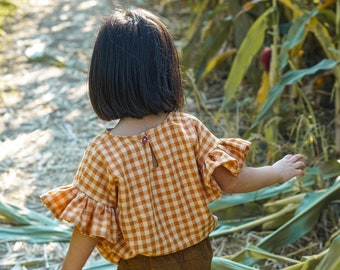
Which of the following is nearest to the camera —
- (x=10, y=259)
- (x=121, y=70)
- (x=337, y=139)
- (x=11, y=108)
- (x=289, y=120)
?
(x=121, y=70)

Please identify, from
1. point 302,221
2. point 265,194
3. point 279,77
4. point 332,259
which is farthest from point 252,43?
point 332,259

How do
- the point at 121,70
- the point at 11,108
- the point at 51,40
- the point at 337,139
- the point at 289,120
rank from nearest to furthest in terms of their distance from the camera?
the point at 121,70, the point at 337,139, the point at 289,120, the point at 11,108, the point at 51,40

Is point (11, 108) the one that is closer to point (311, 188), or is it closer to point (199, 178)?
point (311, 188)

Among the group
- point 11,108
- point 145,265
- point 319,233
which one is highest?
point 145,265

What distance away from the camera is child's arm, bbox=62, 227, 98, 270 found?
4.60 ft

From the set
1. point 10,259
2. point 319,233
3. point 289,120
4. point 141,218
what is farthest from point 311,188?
point 141,218

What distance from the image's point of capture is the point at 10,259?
88.6 inches

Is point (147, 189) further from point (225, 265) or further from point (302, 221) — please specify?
point (302, 221)

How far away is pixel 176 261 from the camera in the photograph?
1428mm

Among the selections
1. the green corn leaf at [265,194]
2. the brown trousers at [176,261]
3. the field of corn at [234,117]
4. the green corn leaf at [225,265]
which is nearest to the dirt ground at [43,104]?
the field of corn at [234,117]

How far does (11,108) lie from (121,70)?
2.14 meters

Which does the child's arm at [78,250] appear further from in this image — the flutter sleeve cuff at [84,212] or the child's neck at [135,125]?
the child's neck at [135,125]

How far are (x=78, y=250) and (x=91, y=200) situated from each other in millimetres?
108

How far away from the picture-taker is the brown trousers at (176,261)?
1419mm
